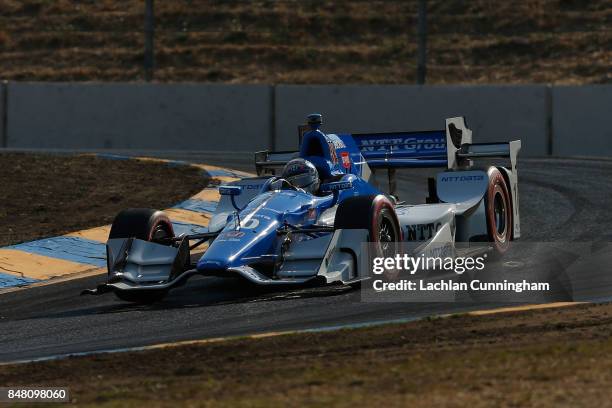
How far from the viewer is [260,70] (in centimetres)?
2995

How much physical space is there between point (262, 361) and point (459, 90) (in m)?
14.0

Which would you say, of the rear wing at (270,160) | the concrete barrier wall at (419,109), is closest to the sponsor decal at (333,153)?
the rear wing at (270,160)

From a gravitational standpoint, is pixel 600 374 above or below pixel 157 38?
below

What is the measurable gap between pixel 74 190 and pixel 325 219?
20.4 ft

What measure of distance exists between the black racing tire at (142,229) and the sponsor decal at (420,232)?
2.06 metres

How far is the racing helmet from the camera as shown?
431 inches

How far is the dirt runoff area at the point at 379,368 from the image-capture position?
6.05 m

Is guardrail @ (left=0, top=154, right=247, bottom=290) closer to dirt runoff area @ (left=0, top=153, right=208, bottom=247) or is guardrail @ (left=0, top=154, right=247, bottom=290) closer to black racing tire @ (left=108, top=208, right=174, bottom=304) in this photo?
dirt runoff area @ (left=0, top=153, right=208, bottom=247)

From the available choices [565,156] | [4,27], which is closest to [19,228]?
[565,156]

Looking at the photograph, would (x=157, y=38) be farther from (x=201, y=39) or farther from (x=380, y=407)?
(x=380, y=407)

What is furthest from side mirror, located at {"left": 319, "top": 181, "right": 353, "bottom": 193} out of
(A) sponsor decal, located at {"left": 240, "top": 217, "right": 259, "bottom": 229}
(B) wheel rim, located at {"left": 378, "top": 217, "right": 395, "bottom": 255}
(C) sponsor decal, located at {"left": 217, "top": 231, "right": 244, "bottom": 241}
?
(C) sponsor decal, located at {"left": 217, "top": 231, "right": 244, "bottom": 241}

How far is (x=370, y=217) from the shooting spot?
392 inches

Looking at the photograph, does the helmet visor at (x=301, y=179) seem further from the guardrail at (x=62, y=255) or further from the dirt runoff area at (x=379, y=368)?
the dirt runoff area at (x=379, y=368)

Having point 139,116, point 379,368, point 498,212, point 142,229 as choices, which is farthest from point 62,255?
point 139,116
